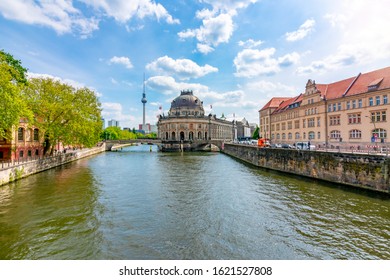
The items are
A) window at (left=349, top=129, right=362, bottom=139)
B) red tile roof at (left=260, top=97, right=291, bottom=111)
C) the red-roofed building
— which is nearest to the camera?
the red-roofed building

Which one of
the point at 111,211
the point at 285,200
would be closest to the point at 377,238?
the point at 285,200

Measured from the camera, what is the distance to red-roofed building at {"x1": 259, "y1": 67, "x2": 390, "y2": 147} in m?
30.3

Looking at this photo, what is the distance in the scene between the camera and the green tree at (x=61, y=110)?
30.3 meters

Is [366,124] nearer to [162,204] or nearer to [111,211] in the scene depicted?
[162,204]

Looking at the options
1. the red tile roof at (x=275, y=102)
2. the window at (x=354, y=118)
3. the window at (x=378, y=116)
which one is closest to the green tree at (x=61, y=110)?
the window at (x=354, y=118)

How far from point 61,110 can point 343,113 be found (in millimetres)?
44219

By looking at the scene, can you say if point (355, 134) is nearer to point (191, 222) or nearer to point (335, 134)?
point (335, 134)

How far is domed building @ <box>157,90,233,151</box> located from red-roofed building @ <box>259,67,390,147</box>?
43909 millimetres

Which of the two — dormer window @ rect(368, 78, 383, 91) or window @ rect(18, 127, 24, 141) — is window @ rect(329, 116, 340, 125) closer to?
dormer window @ rect(368, 78, 383, 91)

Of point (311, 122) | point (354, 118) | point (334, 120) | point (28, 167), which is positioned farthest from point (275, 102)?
point (28, 167)

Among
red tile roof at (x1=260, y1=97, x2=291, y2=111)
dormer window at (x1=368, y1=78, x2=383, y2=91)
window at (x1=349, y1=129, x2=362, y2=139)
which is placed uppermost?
red tile roof at (x1=260, y1=97, x2=291, y2=111)

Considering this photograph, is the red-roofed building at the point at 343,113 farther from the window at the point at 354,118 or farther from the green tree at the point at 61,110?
the green tree at the point at 61,110

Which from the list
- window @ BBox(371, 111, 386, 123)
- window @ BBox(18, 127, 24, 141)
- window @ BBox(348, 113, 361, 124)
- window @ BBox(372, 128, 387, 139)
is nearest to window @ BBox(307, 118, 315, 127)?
window @ BBox(348, 113, 361, 124)

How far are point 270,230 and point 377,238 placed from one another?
5.02 meters
